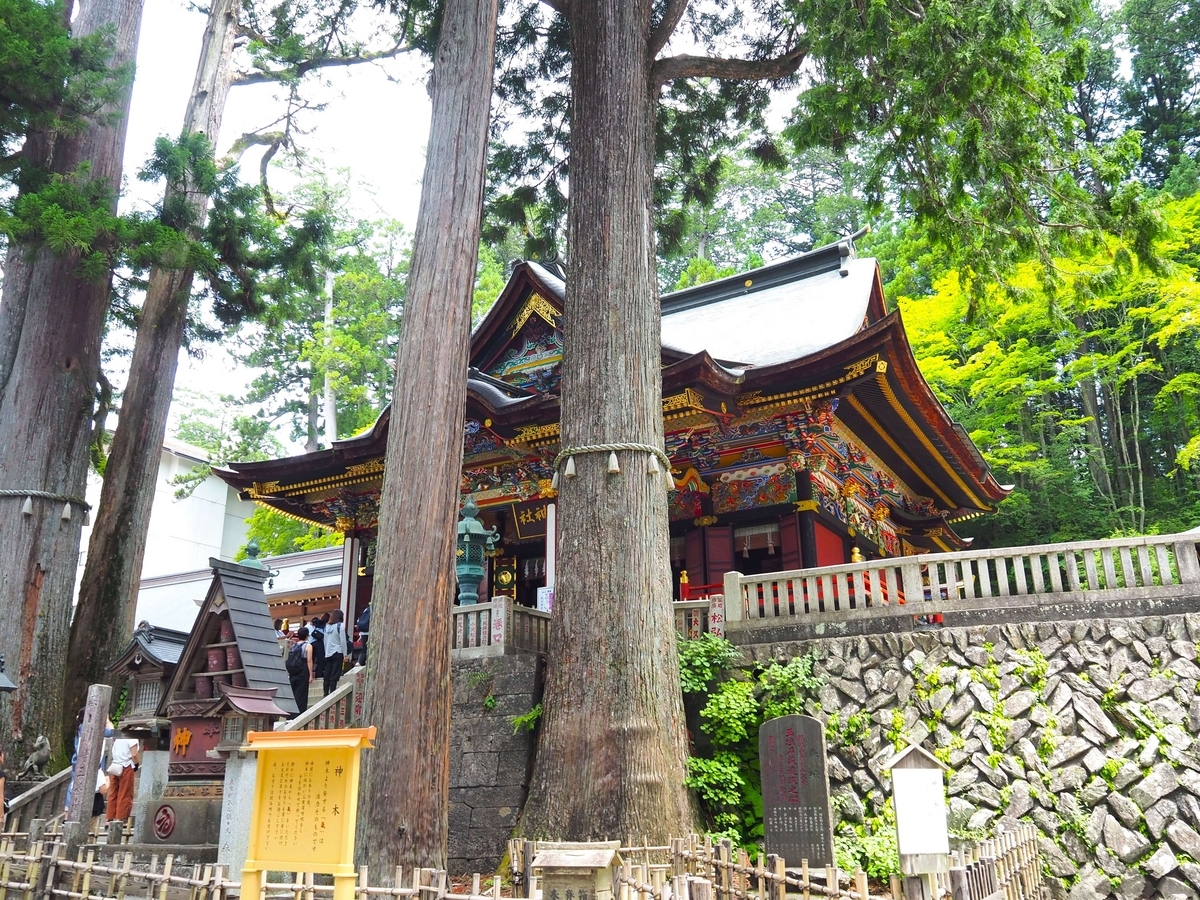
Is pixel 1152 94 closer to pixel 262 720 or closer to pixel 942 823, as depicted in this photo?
pixel 942 823

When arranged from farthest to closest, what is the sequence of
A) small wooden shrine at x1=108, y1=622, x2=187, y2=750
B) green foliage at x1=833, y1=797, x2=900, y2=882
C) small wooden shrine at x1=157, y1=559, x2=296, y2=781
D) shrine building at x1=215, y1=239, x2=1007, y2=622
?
shrine building at x1=215, y1=239, x2=1007, y2=622
small wooden shrine at x1=108, y1=622, x2=187, y2=750
green foliage at x1=833, y1=797, x2=900, y2=882
small wooden shrine at x1=157, y1=559, x2=296, y2=781

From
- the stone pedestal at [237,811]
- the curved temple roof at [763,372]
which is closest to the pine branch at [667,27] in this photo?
the curved temple roof at [763,372]

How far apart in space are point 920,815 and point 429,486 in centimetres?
438

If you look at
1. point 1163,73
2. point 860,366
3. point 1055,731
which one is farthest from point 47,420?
point 1163,73

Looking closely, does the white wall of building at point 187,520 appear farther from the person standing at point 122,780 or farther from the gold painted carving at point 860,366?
the gold painted carving at point 860,366

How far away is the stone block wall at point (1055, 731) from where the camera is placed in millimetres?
7953

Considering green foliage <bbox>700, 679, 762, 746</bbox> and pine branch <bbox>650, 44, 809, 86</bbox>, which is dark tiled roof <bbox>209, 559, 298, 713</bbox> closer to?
green foliage <bbox>700, 679, 762, 746</bbox>

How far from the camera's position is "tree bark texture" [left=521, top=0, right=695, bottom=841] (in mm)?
8047

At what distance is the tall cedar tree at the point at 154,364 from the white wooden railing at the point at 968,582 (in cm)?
804

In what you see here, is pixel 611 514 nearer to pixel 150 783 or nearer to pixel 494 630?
pixel 494 630

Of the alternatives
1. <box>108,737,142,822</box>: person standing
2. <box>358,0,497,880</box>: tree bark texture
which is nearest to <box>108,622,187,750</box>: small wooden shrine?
<box>108,737,142,822</box>: person standing

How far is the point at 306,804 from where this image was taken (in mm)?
5043

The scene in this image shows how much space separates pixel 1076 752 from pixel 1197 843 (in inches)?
43.5

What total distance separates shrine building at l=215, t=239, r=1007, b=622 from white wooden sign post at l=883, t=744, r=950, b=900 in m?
6.33
